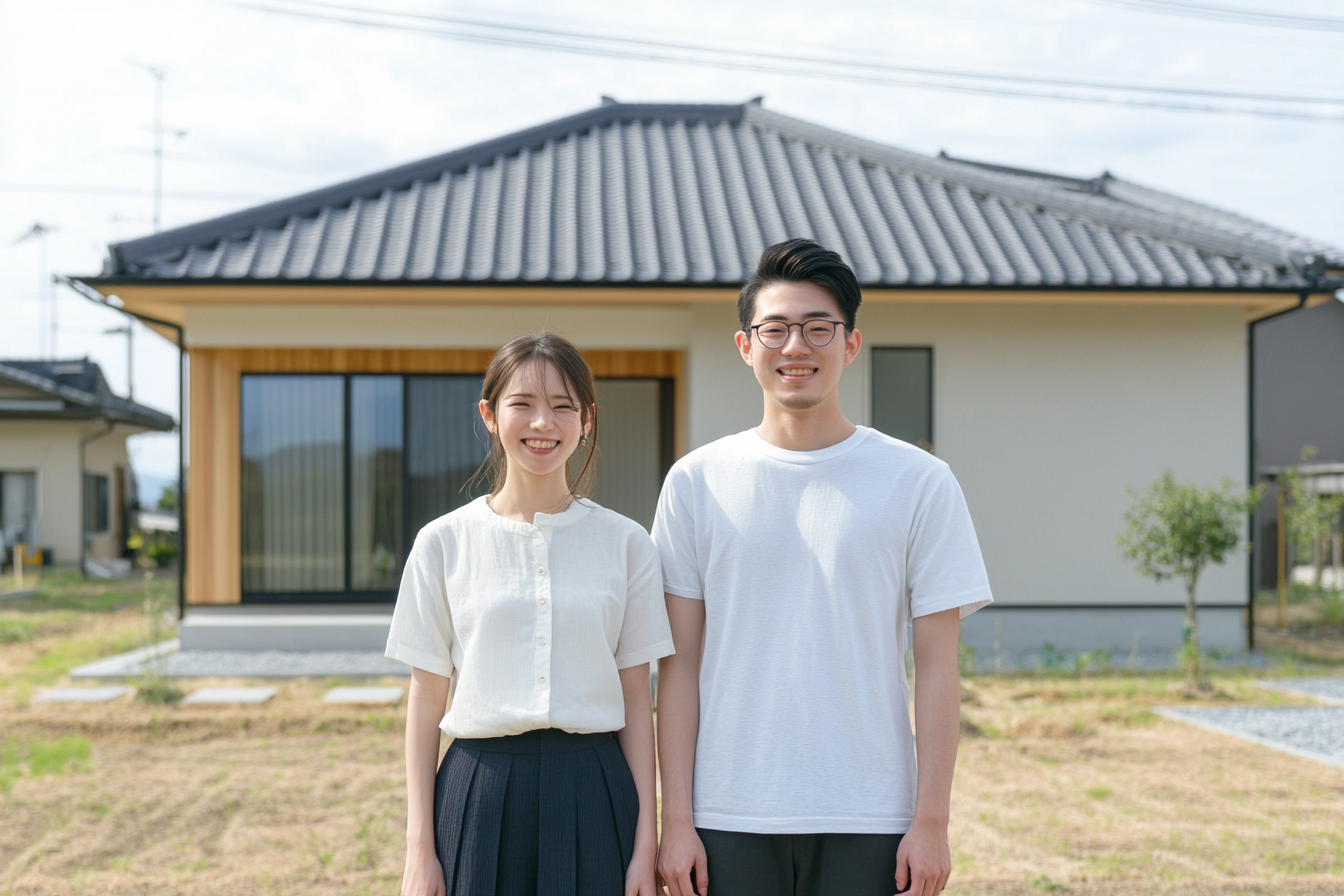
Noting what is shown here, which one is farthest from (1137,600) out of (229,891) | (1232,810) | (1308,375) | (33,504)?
(33,504)

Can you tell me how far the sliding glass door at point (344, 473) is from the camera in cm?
866

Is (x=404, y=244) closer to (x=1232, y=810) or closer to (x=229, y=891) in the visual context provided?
(x=229, y=891)

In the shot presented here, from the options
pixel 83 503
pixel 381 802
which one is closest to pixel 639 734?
pixel 381 802

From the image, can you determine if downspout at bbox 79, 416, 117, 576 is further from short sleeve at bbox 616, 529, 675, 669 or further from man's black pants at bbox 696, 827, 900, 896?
man's black pants at bbox 696, 827, 900, 896

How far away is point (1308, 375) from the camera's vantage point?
53.1 feet

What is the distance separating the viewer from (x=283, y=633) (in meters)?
8.16

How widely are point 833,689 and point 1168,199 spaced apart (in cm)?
1204

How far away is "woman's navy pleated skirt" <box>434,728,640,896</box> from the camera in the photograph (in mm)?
1919

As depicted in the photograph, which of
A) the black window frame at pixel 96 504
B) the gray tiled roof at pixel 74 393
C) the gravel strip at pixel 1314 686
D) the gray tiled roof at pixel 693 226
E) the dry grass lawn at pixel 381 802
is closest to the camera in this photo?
the dry grass lawn at pixel 381 802

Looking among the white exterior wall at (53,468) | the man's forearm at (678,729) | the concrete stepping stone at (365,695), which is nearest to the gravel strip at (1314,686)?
the concrete stepping stone at (365,695)

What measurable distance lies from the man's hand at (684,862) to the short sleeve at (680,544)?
46 cm

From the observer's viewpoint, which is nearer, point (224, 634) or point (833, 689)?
point (833, 689)

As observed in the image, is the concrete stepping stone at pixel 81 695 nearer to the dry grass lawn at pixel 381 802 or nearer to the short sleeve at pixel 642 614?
the dry grass lawn at pixel 381 802

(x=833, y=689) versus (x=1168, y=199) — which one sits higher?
(x=1168, y=199)
